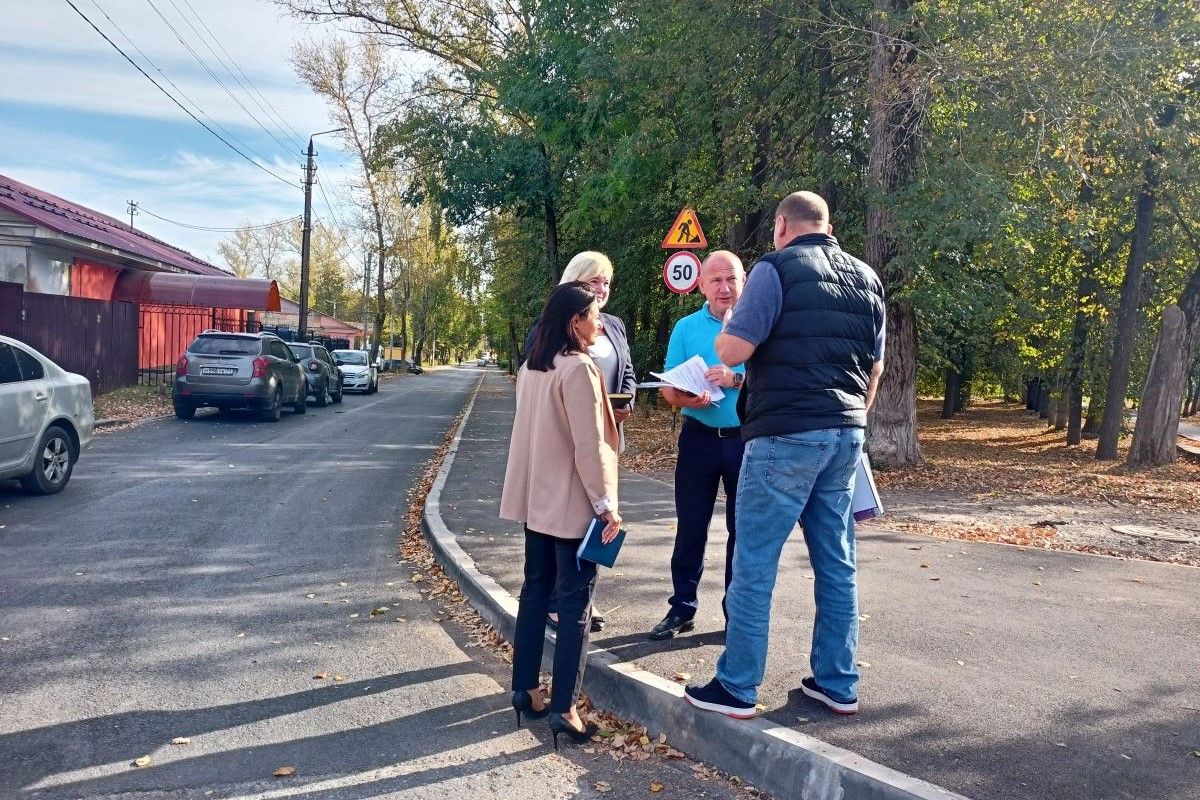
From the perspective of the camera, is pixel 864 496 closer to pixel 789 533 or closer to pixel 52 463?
pixel 789 533

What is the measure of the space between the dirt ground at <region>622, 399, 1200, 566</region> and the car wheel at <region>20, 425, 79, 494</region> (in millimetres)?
6890

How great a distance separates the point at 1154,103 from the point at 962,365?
17756mm

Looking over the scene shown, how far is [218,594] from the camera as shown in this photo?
6078 millimetres

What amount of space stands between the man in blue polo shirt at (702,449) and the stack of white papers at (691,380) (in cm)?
16

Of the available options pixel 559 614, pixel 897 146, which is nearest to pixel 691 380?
pixel 559 614

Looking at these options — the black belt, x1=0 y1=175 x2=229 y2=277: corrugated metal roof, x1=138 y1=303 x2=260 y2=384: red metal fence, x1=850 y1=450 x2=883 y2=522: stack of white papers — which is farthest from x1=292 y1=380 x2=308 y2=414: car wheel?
x1=850 y1=450 x2=883 y2=522: stack of white papers

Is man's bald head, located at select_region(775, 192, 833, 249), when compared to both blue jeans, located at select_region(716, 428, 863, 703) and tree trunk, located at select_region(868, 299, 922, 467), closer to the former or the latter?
blue jeans, located at select_region(716, 428, 863, 703)

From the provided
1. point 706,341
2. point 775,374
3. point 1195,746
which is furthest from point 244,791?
point 1195,746

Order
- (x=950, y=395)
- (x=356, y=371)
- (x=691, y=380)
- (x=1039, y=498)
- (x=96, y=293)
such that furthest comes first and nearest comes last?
(x=356, y=371)
(x=950, y=395)
(x=96, y=293)
(x=1039, y=498)
(x=691, y=380)

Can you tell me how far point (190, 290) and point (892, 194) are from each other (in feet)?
74.6

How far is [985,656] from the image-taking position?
477 centimetres

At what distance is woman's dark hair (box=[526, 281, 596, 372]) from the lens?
3.97m

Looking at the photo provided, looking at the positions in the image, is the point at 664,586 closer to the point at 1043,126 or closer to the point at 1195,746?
the point at 1195,746

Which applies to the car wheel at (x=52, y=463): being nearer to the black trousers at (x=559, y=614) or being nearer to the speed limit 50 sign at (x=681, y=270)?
the speed limit 50 sign at (x=681, y=270)
